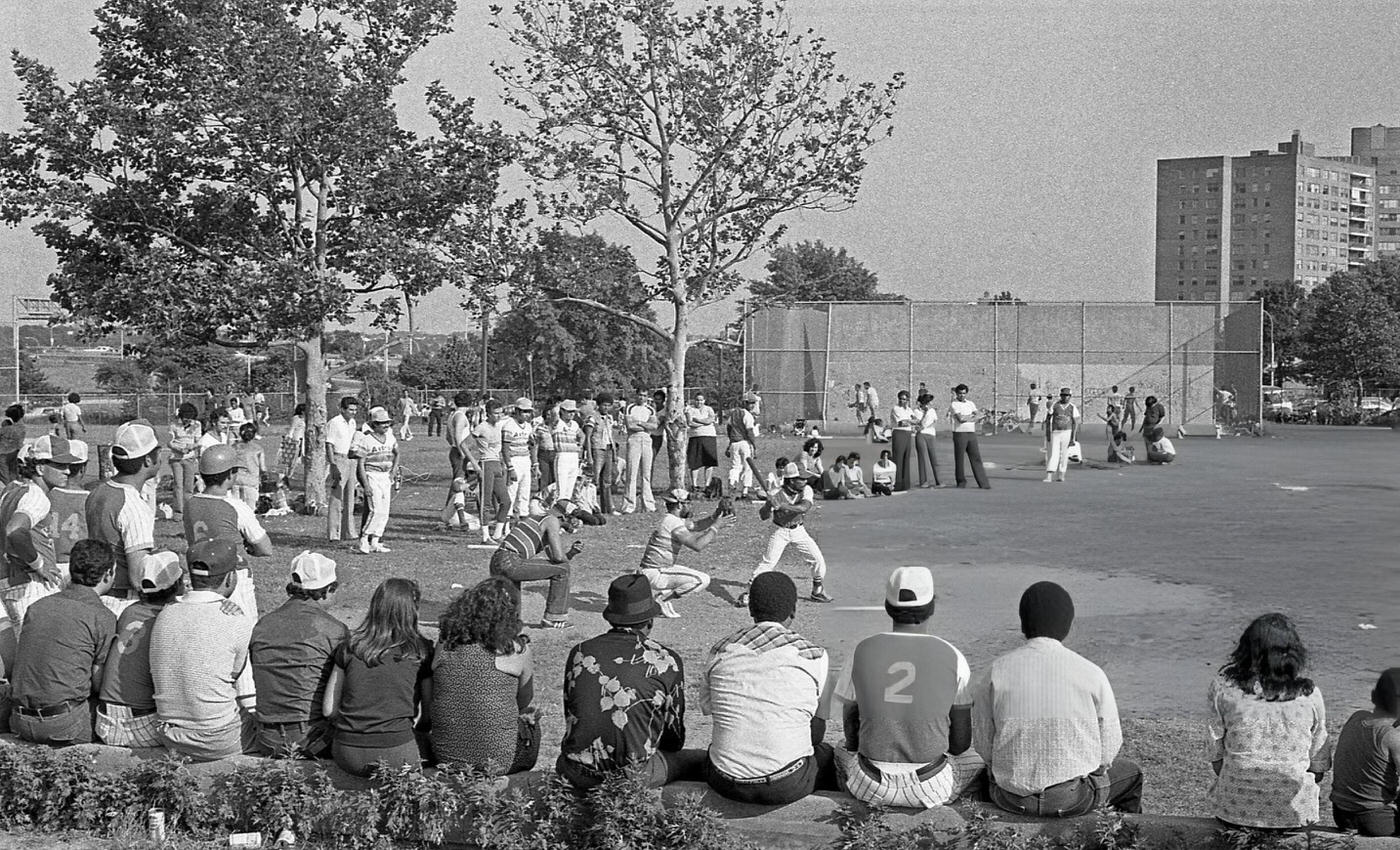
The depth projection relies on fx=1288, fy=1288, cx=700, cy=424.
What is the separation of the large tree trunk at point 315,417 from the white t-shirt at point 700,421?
5.84 m

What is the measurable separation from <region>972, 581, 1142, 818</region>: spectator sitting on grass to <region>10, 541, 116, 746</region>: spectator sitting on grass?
14.7 feet

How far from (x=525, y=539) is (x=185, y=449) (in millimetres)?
9299

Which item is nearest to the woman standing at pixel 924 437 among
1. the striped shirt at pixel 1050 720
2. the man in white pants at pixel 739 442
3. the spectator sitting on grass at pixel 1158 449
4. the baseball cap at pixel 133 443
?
the man in white pants at pixel 739 442

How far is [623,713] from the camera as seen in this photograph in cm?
577

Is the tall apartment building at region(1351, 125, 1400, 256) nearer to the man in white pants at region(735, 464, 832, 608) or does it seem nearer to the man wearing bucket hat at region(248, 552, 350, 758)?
the man in white pants at region(735, 464, 832, 608)

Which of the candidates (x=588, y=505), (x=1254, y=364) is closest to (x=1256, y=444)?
(x=1254, y=364)

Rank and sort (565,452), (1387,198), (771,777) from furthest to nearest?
(1387,198) → (565,452) → (771,777)

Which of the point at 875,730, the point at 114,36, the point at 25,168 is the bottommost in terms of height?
the point at 875,730

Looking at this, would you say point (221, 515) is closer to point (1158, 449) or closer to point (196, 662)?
point (196, 662)

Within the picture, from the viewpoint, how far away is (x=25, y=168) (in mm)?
19172

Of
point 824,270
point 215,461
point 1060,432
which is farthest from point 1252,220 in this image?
point 215,461

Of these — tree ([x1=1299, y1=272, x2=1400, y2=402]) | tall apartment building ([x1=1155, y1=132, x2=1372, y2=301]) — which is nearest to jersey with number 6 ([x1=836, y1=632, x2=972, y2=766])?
Result: tree ([x1=1299, y1=272, x2=1400, y2=402])

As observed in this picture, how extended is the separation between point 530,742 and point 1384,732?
12.5ft

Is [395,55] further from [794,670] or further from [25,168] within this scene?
[794,670]
